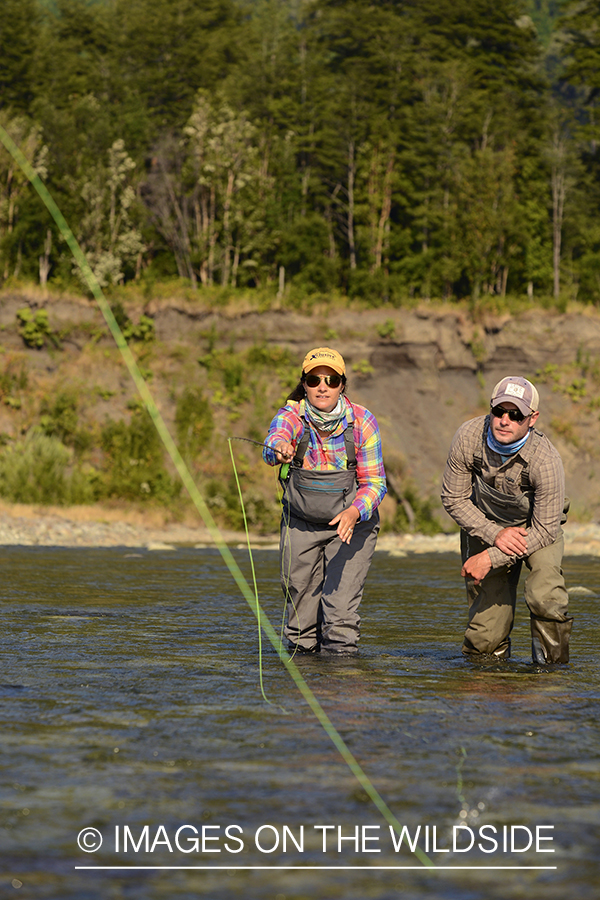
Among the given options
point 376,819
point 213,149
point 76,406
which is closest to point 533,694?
point 376,819

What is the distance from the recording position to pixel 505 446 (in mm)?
6363

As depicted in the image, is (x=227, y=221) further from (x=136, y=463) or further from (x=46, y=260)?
(x=136, y=463)

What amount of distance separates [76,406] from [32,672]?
26.0 meters

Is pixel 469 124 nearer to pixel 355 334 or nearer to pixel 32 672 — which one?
pixel 355 334

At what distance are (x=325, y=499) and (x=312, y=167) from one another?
125ft

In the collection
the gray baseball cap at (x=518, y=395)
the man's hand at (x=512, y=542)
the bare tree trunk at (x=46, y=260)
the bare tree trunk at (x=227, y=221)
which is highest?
the bare tree trunk at (x=227, y=221)

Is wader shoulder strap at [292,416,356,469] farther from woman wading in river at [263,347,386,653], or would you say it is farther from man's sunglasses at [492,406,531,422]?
man's sunglasses at [492,406,531,422]

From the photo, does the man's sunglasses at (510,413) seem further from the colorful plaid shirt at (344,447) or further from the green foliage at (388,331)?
the green foliage at (388,331)

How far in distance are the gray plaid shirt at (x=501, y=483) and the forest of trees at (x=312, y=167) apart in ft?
98.4

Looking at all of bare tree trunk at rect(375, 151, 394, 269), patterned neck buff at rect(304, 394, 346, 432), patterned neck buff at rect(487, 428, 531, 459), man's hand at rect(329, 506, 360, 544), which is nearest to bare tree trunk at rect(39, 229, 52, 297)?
bare tree trunk at rect(375, 151, 394, 269)

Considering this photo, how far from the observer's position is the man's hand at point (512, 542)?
253 inches

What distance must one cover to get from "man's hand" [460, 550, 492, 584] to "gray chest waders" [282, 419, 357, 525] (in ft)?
2.75

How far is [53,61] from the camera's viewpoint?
47875mm

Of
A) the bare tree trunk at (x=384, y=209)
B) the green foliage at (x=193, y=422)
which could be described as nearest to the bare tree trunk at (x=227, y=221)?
the bare tree trunk at (x=384, y=209)
